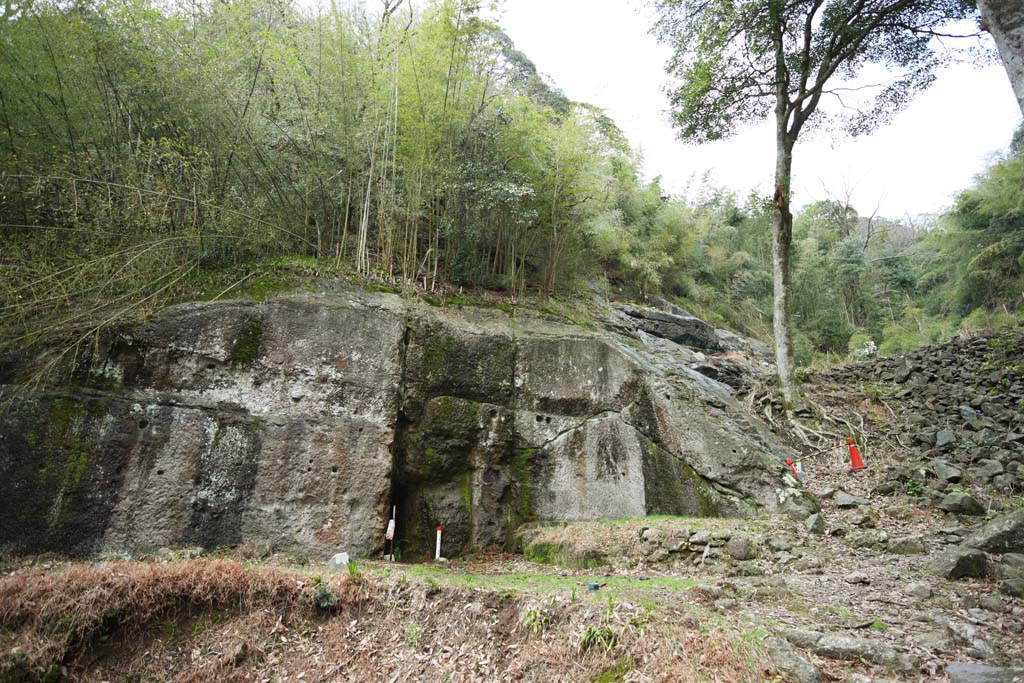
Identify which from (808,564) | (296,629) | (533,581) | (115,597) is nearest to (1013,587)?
(808,564)

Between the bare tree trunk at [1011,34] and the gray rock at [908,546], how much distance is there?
4.27 meters

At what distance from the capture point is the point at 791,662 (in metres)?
3.21

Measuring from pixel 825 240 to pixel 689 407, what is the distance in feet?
56.7

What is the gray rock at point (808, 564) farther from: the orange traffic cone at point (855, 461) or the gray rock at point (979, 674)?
the orange traffic cone at point (855, 461)

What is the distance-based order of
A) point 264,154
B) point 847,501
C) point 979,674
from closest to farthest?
point 979,674
point 847,501
point 264,154

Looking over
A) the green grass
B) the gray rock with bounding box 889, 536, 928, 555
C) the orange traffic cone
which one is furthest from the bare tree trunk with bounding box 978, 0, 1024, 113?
the orange traffic cone

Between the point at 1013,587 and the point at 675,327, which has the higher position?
the point at 675,327

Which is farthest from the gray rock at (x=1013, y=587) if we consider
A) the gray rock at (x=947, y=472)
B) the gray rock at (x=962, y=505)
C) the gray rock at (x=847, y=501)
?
the gray rock at (x=947, y=472)

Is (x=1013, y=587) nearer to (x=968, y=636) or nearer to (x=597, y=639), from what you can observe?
(x=968, y=636)

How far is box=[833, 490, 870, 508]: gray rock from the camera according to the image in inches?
276

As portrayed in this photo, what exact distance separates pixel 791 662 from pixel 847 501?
15.6 ft

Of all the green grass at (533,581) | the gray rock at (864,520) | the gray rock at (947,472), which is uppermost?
the gray rock at (947,472)

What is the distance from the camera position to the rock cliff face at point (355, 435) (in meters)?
5.42

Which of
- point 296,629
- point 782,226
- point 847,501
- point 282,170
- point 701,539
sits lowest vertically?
point 296,629
